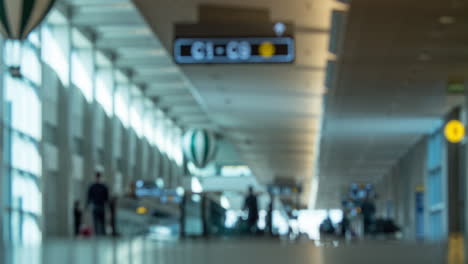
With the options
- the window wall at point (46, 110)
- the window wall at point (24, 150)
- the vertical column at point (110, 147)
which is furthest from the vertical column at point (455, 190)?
the vertical column at point (110, 147)

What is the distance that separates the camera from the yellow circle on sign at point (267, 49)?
54.1 feet

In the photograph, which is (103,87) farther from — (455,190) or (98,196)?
(98,196)

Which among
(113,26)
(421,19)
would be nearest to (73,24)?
(113,26)

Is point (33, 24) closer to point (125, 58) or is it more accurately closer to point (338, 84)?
point (338, 84)

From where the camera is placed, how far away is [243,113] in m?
38.1

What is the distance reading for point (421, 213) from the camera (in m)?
40.6

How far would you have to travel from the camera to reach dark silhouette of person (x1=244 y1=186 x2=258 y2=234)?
25.3m

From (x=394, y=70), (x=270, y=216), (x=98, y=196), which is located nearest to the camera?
(x=98, y=196)

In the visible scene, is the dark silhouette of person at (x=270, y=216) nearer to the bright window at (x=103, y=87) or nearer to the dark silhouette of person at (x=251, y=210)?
the dark silhouette of person at (x=251, y=210)

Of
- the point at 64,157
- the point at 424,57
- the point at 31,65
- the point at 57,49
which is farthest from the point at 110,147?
the point at 424,57

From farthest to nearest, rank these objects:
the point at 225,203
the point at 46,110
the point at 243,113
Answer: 1. the point at 243,113
2. the point at 46,110
3. the point at 225,203

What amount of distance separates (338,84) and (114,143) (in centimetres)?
2360

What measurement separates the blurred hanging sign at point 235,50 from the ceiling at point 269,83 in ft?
2.75

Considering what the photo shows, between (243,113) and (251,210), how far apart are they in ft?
42.6
